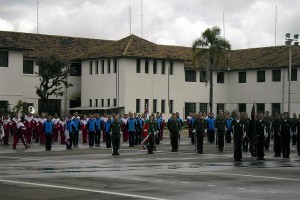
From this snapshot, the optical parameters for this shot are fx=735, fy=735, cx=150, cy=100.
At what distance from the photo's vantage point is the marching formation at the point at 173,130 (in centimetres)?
2991

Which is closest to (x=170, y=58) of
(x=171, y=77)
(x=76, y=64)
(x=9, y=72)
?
(x=171, y=77)

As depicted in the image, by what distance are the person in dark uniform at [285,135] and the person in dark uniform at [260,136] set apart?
A: 1279 mm

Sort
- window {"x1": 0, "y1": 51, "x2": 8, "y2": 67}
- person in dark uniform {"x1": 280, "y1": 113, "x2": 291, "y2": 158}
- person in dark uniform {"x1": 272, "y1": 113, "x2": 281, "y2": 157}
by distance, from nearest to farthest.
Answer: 1. person in dark uniform {"x1": 280, "y1": 113, "x2": 291, "y2": 158}
2. person in dark uniform {"x1": 272, "y1": 113, "x2": 281, "y2": 157}
3. window {"x1": 0, "y1": 51, "x2": 8, "y2": 67}

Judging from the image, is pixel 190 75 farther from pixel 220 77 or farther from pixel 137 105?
pixel 137 105

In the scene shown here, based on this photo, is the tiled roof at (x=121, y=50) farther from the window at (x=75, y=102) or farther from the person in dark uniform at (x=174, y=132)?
the person in dark uniform at (x=174, y=132)

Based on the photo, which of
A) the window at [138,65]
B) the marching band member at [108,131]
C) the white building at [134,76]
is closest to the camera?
the marching band member at [108,131]

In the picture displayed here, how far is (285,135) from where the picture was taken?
103 ft

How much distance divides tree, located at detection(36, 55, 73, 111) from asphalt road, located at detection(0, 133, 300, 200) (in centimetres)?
3736

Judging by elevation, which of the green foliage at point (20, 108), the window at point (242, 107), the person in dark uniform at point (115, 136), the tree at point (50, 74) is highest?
the tree at point (50, 74)

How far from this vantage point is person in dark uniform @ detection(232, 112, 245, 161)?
28.3 metres

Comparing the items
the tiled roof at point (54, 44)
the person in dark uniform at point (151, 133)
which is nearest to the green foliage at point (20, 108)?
the tiled roof at point (54, 44)

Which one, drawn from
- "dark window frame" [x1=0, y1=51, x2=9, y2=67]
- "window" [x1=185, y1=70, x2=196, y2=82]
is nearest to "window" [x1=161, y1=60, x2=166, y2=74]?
"window" [x1=185, y1=70, x2=196, y2=82]

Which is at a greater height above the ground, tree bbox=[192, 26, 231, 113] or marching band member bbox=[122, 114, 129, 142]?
tree bbox=[192, 26, 231, 113]

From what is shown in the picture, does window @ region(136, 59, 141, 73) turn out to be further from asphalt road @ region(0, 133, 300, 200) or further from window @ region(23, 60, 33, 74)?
asphalt road @ region(0, 133, 300, 200)
